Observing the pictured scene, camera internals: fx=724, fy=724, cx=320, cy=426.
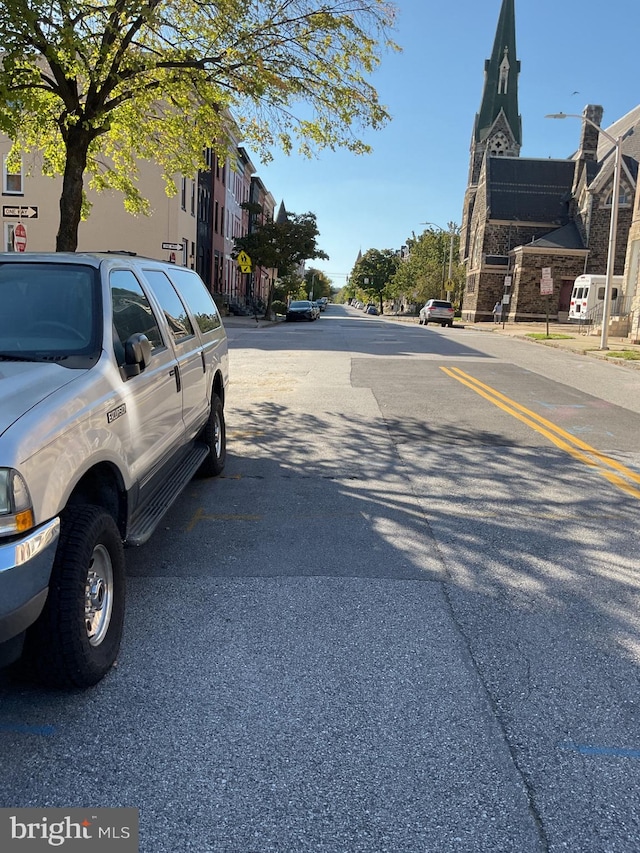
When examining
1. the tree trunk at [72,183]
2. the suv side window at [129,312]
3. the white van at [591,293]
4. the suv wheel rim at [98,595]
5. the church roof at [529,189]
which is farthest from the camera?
the church roof at [529,189]

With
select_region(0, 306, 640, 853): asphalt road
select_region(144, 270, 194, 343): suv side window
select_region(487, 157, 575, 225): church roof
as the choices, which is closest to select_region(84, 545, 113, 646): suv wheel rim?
select_region(0, 306, 640, 853): asphalt road

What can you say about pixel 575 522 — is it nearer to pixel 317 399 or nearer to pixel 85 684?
pixel 85 684

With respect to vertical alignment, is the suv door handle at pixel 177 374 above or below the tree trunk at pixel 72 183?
below

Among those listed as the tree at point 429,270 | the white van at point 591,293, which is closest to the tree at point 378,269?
the tree at point 429,270

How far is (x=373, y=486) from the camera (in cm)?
674

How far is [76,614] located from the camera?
2918mm

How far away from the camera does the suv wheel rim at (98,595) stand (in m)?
3.19

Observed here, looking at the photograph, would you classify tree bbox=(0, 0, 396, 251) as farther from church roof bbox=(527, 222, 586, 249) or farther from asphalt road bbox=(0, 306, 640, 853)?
church roof bbox=(527, 222, 586, 249)

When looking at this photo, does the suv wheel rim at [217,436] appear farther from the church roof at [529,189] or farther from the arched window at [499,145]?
the arched window at [499,145]

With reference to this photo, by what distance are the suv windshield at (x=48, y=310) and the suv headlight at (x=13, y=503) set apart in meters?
1.26

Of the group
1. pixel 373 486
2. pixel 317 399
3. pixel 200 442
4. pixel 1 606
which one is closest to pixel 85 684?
pixel 1 606

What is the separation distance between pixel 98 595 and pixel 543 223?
6291 centimetres

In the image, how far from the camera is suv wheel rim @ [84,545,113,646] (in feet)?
10.5

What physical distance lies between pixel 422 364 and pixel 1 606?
15587 millimetres
